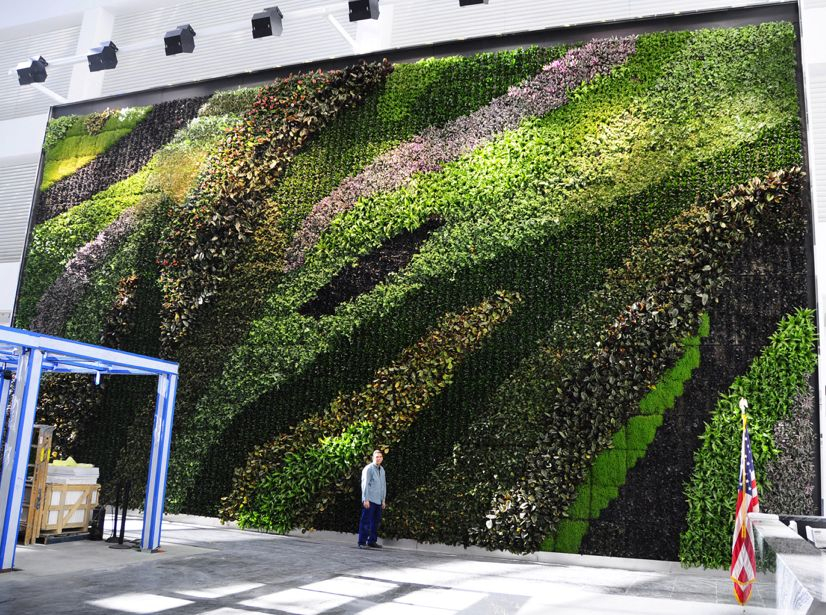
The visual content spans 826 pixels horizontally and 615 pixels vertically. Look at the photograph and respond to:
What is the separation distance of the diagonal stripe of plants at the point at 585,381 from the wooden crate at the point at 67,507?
4250 mm

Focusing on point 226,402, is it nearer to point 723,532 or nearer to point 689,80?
point 723,532

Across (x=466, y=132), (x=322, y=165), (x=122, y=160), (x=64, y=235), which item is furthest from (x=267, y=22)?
(x=64, y=235)

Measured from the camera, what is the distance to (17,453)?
7031 millimetres

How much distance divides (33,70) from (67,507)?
24.6 feet

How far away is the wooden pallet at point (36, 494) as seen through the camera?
28.8 ft

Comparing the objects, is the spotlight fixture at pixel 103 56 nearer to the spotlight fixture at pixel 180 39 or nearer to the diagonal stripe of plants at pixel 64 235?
the spotlight fixture at pixel 180 39

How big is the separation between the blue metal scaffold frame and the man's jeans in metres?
2.72

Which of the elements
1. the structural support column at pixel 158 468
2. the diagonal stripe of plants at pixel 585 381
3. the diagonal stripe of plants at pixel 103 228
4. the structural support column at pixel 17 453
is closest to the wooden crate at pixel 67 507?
the structural support column at pixel 158 468

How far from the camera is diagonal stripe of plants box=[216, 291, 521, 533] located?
10.8 meters

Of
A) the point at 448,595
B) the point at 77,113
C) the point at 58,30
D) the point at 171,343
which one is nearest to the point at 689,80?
the point at 448,595

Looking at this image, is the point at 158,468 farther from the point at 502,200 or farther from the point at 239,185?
the point at 502,200

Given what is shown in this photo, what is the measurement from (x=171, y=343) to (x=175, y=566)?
5.47 metres

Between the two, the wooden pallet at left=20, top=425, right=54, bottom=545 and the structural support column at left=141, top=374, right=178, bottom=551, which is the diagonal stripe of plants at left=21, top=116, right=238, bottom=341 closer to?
the wooden pallet at left=20, top=425, right=54, bottom=545

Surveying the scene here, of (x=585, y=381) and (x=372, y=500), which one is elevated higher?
(x=585, y=381)
